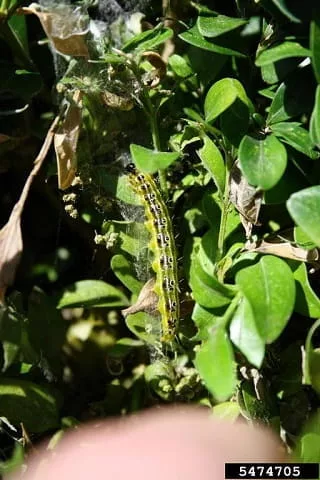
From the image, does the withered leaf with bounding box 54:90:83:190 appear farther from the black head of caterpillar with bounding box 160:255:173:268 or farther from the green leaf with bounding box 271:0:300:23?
the green leaf with bounding box 271:0:300:23

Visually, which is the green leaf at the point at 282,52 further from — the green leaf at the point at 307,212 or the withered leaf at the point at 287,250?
the withered leaf at the point at 287,250

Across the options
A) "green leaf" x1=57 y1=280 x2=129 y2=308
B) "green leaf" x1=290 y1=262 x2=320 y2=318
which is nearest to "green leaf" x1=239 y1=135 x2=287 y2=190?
"green leaf" x1=290 y1=262 x2=320 y2=318

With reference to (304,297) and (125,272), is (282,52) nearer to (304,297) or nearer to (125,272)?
(304,297)

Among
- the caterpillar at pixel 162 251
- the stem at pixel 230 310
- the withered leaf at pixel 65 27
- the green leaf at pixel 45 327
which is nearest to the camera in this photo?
the stem at pixel 230 310

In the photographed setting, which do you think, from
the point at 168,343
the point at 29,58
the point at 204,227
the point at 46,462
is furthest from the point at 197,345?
the point at 29,58

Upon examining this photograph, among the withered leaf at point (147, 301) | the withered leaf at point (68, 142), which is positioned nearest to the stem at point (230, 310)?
the withered leaf at point (147, 301)

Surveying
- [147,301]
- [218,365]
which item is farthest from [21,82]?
[218,365]
